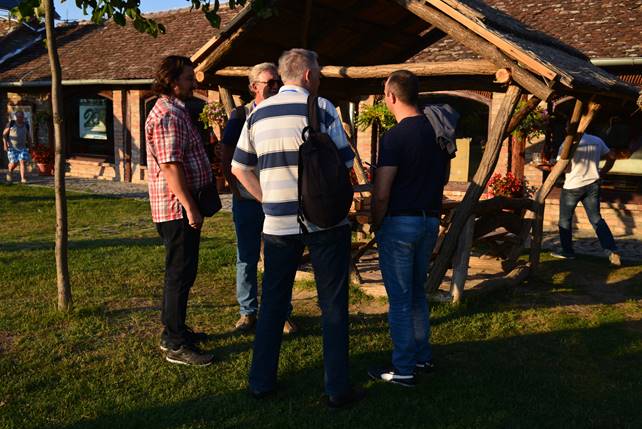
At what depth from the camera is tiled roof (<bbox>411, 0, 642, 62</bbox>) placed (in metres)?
10.7

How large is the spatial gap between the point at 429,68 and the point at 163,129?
2.78 metres

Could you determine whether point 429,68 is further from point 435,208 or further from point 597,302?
point 597,302

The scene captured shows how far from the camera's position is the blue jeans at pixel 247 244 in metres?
4.71

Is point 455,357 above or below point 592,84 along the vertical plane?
below

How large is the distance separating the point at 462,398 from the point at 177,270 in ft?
6.67

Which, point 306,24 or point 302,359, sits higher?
point 306,24

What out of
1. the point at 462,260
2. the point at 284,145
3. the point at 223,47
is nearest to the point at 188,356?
the point at 284,145

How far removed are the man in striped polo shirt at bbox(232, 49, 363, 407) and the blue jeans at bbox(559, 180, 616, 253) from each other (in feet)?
18.2

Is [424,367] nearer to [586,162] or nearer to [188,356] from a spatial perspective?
[188,356]

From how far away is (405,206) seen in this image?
3.87 metres

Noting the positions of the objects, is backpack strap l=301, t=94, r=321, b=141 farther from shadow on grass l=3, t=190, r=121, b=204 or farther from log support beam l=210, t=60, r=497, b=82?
shadow on grass l=3, t=190, r=121, b=204

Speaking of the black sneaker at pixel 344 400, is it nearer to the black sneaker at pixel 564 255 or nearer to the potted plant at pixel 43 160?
the black sneaker at pixel 564 255

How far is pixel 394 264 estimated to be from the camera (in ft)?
12.9

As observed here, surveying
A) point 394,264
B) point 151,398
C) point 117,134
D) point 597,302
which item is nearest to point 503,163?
point 597,302
